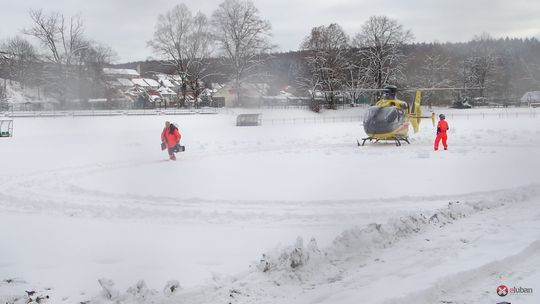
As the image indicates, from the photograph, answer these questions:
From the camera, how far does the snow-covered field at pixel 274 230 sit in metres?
4.88

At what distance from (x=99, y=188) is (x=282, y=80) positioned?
48.1 meters

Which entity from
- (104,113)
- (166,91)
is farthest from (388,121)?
(166,91)

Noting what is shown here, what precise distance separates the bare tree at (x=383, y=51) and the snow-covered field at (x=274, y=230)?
1696 inches

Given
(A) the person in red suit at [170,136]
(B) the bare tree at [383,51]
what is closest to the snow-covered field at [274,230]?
(A) the person in red suit at [170,136]

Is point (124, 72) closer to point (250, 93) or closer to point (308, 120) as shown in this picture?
point (308, 120)

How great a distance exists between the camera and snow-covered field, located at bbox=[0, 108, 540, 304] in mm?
4883

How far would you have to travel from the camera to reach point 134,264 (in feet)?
18.9

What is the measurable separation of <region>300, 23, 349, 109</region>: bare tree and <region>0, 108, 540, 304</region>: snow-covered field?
43141mm

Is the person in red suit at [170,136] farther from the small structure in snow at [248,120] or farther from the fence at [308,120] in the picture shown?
the fence at [308,120]

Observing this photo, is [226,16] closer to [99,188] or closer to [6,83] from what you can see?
[99,188]

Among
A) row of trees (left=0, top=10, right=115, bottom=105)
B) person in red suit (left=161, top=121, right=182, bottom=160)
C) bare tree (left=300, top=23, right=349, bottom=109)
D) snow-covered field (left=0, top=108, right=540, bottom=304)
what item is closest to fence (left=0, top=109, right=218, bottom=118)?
row of trees (left=0, top=10, right=115, bottom=105)

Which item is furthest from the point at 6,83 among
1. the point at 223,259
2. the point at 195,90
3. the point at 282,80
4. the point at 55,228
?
the point at 223,259

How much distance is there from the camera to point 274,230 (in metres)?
7.33

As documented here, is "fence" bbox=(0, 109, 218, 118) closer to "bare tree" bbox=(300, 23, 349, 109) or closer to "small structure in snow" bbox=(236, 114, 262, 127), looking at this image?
"small structure in snow" bbox=(236, 114, 262, 127)
